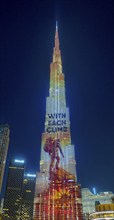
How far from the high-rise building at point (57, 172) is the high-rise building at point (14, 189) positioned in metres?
58.0

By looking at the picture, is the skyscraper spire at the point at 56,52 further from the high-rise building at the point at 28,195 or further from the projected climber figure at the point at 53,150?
the high-rise building at the point at 28,195

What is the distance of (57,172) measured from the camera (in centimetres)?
8469

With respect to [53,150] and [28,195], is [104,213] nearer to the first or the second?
[53,150]

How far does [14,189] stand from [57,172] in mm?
72796

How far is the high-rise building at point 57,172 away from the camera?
79188 mm

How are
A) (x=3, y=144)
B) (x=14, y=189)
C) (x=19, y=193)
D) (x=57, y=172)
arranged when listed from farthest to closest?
(x=14, y=189) < (x=19, y=193) < (x=3, y=144) < (x=57, y=172)

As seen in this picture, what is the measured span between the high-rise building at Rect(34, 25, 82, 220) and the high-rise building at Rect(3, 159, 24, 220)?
190ft

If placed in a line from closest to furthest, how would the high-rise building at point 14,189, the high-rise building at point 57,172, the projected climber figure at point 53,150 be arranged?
1. the high-rise building at point 57,172
2. the projected climber figure at point 53,150
3. the high-rise building at point 14,189

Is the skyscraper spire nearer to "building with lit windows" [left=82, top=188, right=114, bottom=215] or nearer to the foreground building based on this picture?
the foreground building

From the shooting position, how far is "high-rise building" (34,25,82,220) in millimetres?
79188

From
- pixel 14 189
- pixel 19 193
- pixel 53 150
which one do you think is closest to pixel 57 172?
pixel 53 150

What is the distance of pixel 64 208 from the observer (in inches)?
3108

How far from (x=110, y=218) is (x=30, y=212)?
9989 cm

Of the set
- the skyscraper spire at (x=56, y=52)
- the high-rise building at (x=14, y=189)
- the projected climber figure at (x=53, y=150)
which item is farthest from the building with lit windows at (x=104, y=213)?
the high-rise building at (x=14, y=189)
